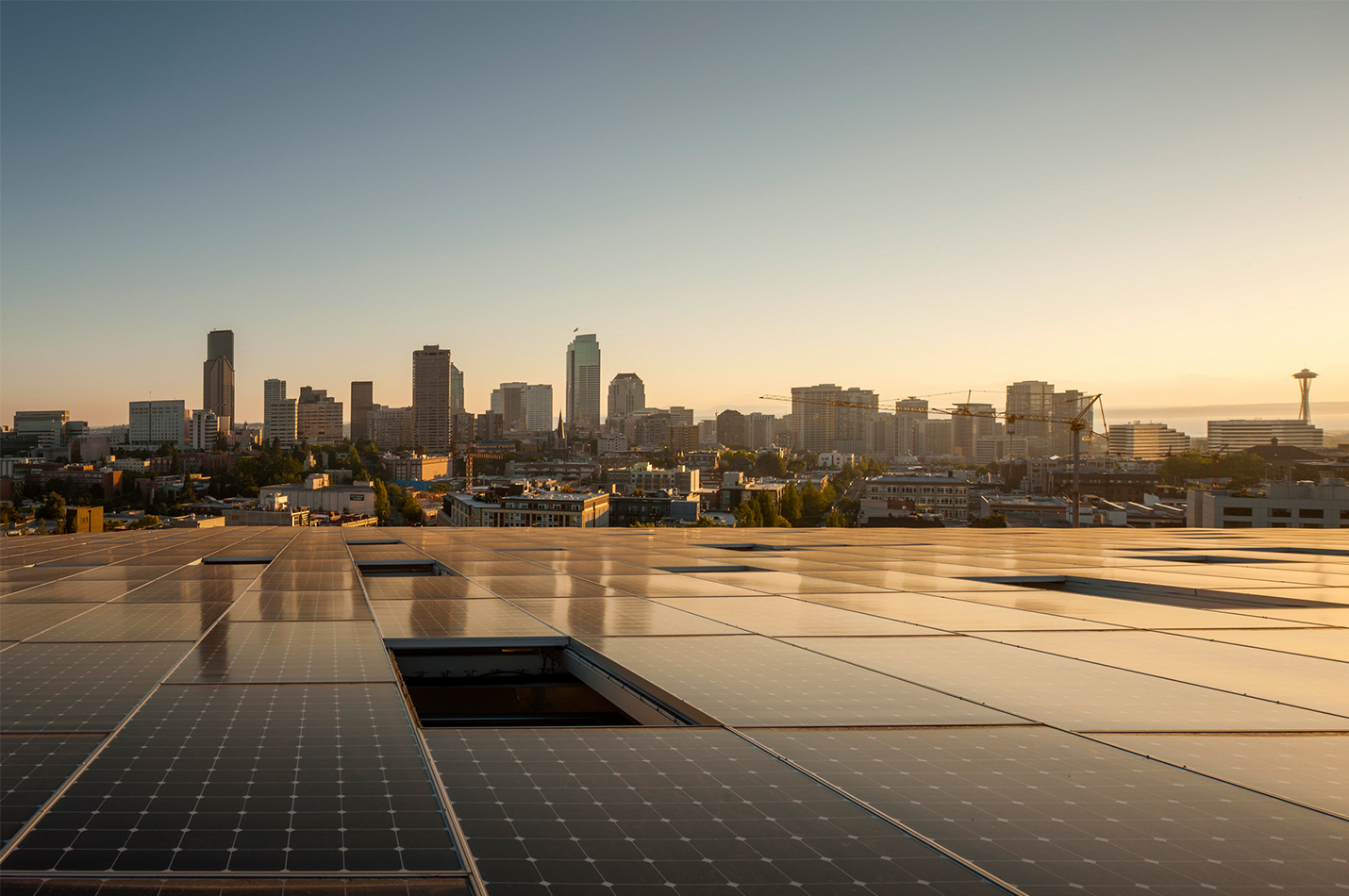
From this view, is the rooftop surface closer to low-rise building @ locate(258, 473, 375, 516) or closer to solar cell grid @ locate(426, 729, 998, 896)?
solar cell grid @ locate(426, 729, 998, 896)

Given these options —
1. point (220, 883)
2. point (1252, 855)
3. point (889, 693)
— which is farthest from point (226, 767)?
point (1252, 855)

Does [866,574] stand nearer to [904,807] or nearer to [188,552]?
[904,807]

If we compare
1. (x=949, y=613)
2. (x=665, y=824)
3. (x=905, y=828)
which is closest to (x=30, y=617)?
(x=665, y=824)

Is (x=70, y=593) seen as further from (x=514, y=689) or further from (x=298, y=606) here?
(x=514, y=689)

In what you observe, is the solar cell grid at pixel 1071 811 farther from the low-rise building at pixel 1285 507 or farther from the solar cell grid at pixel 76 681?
the low-rise building at pixel 1285 507

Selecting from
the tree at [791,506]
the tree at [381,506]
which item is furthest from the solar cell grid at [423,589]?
the tree at [381,506]

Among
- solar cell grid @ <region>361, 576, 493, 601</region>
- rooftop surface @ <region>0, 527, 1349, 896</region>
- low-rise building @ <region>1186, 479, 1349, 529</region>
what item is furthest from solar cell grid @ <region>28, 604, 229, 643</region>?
low-rise building @ <region>1186, 479, 1349, 529</region>

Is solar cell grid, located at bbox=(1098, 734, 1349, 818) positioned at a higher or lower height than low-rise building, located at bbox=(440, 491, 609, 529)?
higher
